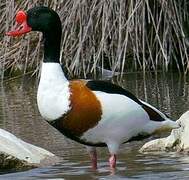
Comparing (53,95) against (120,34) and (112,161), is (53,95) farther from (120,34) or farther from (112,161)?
(120,34)

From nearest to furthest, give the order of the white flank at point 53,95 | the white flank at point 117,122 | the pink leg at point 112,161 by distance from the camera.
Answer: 1. the white flank at point 53,95
2. the white flank at point 117,122
3. the pink leg at point 112,161

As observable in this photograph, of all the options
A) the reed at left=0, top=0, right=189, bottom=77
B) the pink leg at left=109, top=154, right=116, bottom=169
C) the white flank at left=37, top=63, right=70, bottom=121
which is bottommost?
the pink leg at left=109, top=154, right=116, bottom=169

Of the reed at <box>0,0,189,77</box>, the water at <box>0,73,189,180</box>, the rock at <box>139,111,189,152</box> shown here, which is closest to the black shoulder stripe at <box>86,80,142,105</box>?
the water at <box>0,73,189,180</box>

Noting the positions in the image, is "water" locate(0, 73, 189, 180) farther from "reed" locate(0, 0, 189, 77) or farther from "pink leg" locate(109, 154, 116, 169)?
"reed" locate(0, 0, 189, 77)

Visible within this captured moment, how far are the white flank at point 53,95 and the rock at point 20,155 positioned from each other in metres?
0.65

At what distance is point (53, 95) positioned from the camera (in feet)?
21.2

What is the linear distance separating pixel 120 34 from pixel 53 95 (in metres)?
7.03

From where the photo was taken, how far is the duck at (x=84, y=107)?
6.45m

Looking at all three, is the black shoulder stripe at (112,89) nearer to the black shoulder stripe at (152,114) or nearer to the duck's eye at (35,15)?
the black shoulder stripe at (152,114)

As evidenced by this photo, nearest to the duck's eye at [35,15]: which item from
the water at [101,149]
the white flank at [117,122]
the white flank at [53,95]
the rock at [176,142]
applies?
the white flank at [53,95]

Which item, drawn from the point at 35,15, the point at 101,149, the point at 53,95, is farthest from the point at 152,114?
the point at 35,15

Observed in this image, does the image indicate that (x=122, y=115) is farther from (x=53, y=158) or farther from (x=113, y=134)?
(x=53, y=158)

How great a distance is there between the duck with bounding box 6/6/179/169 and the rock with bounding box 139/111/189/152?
1.42 ft

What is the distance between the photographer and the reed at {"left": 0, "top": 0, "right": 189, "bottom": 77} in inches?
532
